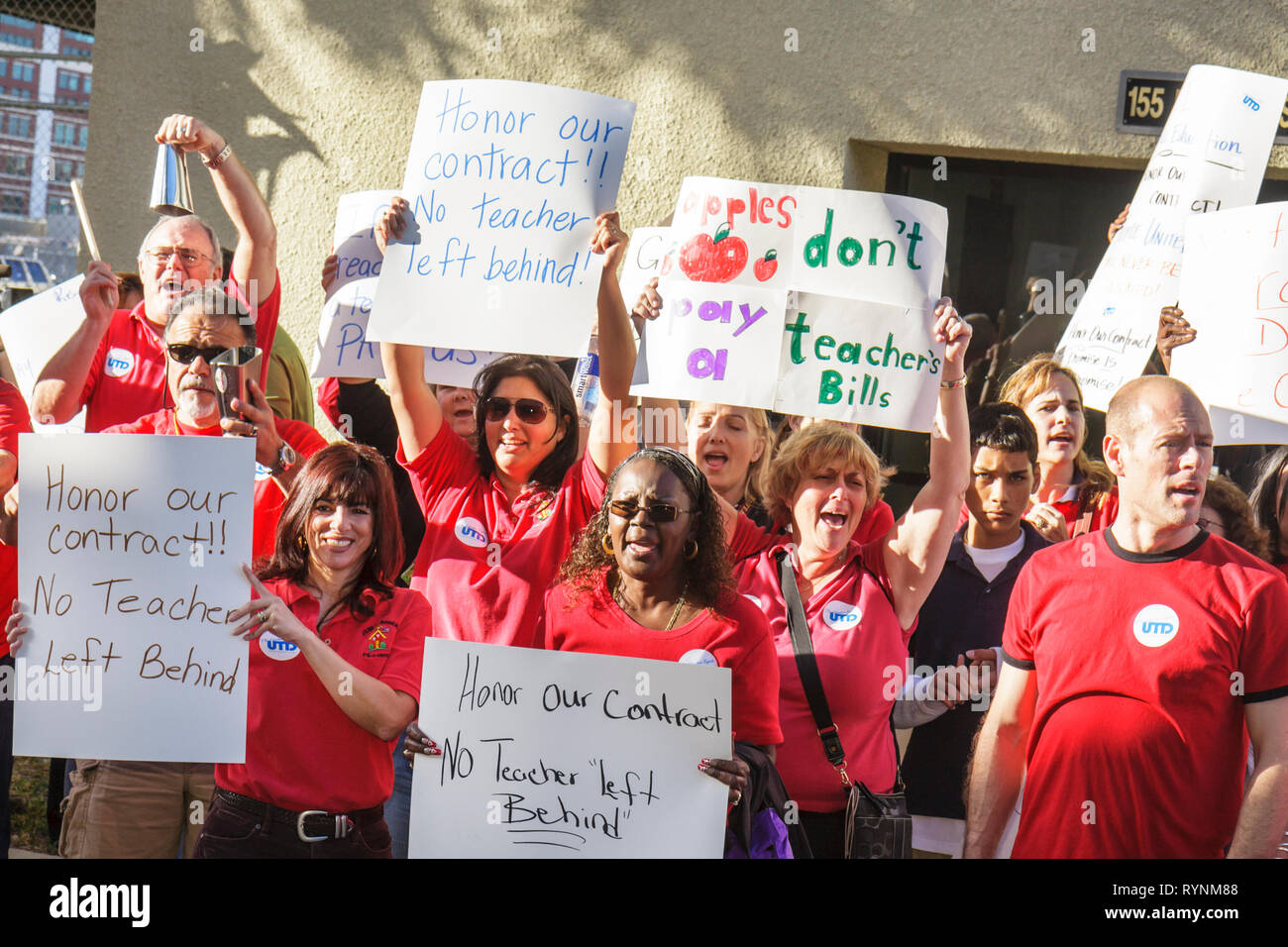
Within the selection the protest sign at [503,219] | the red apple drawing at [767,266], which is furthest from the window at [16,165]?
the red apple drawing at [767,266]

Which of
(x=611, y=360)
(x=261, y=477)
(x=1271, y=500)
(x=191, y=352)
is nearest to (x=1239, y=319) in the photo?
(x=1271, y=500)

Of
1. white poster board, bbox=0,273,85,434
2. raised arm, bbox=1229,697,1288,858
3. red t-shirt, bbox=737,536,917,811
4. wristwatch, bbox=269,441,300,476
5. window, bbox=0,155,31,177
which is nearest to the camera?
raised arm, bbox=1229,697,1288,858

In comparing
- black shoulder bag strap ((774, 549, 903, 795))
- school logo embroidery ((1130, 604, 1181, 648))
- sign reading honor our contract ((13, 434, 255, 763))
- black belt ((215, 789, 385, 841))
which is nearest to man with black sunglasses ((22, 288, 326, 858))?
sign reading honor our contract ((13, 434, 255, 763))

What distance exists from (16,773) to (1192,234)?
505 centimetres

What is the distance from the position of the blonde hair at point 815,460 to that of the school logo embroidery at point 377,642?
109 centimetres

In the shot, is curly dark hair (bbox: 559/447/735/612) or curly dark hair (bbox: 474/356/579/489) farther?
curly dark hair (bbox: 474/356/579/489)

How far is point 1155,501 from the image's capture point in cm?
286

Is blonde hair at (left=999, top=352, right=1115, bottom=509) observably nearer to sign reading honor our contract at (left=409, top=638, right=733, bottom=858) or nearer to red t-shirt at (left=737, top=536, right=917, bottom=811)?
red t-shirt at (left=737, top=536, right=917, bottom=811)

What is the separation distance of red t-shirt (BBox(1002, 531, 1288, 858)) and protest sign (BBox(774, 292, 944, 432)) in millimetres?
638

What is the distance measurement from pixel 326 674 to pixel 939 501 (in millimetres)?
1501

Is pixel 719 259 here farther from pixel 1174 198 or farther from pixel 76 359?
pixel 76 359

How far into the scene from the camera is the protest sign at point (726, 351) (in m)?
3.47

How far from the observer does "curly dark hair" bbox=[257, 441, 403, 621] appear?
3.02m

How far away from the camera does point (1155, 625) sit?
2.80 meters
